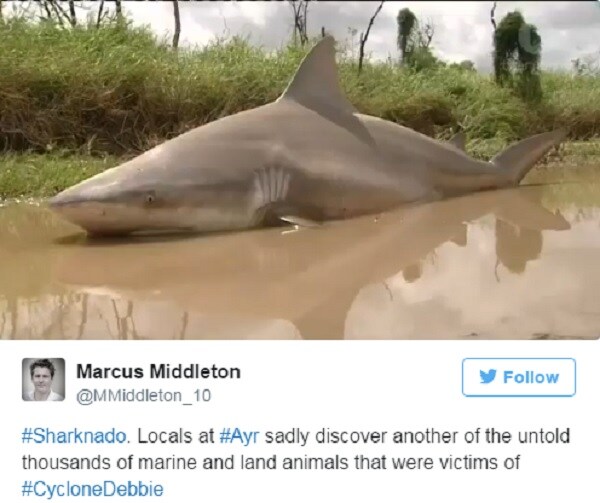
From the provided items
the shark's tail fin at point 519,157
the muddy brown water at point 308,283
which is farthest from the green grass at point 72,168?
the muddy brown water at point 308,283

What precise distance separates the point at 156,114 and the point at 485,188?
81.0 inches

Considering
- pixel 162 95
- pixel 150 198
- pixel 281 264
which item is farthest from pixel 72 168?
pixel 281 264

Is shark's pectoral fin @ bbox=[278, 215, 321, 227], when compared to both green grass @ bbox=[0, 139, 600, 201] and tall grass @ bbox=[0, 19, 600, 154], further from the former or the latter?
tall grass @ bbox=[0, 19, 600, 154]

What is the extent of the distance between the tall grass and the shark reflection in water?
2.11 meters

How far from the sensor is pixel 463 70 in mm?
6363

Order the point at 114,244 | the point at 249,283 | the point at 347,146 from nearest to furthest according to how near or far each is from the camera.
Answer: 1. the point at 249,283
2. the point at 114,244
3. the point at 347,146

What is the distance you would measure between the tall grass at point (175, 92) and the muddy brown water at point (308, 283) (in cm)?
183

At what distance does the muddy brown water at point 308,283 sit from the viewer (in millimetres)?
1291

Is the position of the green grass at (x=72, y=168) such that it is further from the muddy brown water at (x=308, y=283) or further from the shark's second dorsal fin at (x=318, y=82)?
the shark's second dorsal fin at (x=318, y=82)

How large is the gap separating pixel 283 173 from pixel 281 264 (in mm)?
623
